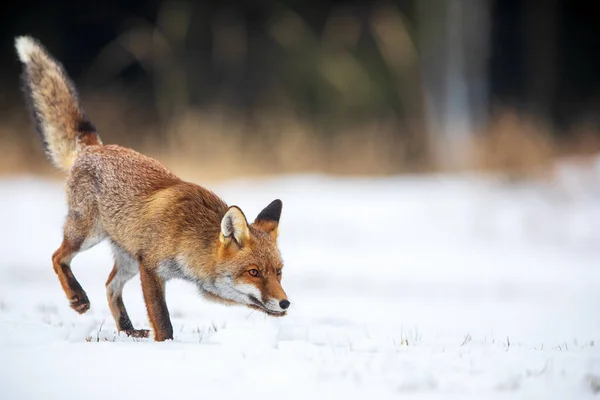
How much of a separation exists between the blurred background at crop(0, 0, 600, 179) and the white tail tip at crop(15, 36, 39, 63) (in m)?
6.46

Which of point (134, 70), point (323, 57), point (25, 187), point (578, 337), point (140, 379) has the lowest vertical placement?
point (140, 379)

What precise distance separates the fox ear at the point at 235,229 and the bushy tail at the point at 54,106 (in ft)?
5.79

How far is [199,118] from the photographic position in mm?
14148

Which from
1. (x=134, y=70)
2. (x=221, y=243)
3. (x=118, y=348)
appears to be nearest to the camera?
(x=118, y=348)

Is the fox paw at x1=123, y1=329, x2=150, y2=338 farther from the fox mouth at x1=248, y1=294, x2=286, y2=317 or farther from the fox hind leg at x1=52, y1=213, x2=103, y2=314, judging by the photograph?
the fox mouth at x1=248, y1=294, x2=286, y2=317

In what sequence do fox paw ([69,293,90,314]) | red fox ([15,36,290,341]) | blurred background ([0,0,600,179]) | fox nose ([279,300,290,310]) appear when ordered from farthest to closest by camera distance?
1. blurred background ([0,0,600,179])
2. fox paw ([69,293,90,314])
3. red fox ([15,36,290,341])
4. fox nose ([279,300,290,310])

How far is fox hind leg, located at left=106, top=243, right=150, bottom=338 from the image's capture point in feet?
17.7

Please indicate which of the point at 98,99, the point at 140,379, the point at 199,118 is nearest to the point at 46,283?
the point at 140,379

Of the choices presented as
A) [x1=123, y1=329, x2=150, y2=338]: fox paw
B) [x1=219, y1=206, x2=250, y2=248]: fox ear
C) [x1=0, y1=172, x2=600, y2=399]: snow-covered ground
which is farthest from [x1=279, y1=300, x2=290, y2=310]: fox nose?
[x1=123, y1=329, x2=150, y2=338]: fox paw

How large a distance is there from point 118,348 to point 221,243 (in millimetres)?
881

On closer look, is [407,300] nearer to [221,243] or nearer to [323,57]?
[221,243]

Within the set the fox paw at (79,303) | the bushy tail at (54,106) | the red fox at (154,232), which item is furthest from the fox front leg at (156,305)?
the bushy tail at (54,106)

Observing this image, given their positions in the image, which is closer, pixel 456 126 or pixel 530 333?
pixel 530 333

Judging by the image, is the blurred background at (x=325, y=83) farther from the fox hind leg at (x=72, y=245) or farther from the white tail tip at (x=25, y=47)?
the fox hind leg at (x=72, y=245)
